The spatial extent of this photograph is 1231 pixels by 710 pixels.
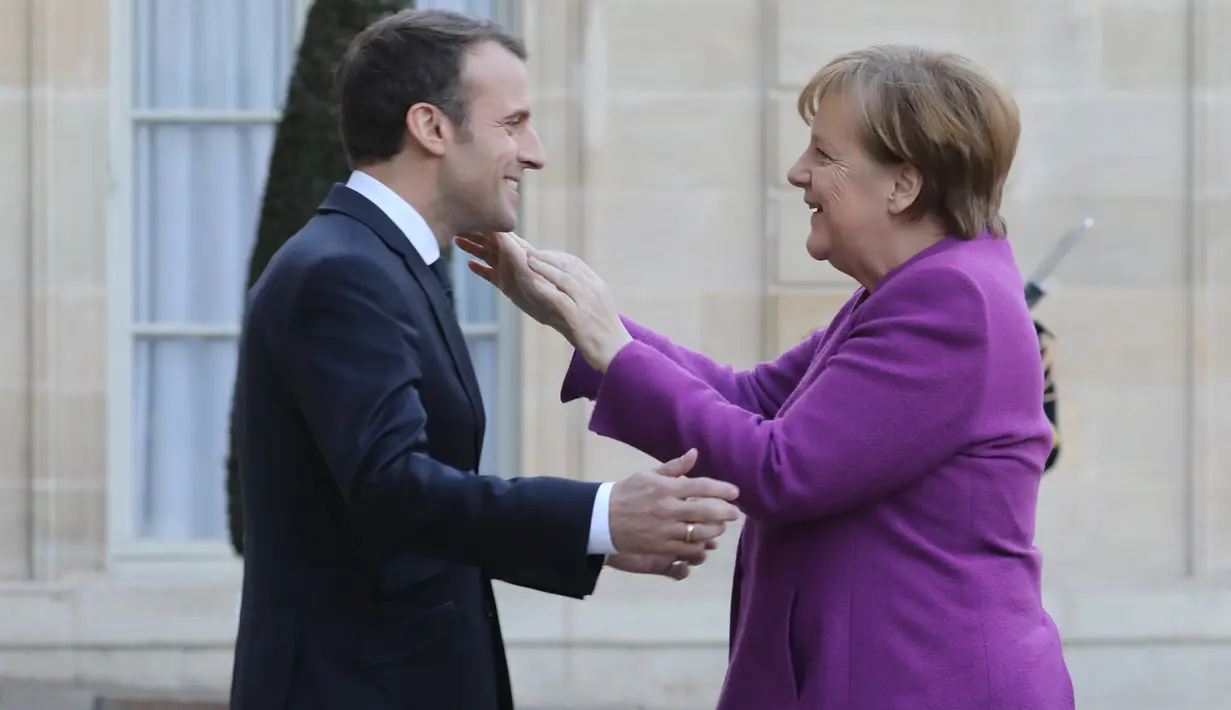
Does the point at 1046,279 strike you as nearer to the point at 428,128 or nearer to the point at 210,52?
the point at 210,52

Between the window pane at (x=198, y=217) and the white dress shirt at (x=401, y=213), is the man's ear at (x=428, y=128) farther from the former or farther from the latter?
the window pane at (x=198, y=217)

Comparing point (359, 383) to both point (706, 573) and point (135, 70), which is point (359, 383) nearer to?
point (706, 573)

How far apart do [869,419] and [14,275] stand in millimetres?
5213

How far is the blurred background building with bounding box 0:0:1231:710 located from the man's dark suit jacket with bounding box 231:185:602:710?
4.31 meters

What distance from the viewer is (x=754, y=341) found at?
7.06 metres

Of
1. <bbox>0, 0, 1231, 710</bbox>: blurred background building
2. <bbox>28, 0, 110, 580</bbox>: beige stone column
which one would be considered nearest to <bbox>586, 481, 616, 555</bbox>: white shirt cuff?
<bbox>0, 0, 1231, 710</bbox>: blurred background building

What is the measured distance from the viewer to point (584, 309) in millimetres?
2768

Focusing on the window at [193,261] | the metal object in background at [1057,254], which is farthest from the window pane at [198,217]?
the metal object in background at [1057,254]

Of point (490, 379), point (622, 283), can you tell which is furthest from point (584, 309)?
point (490, 379)

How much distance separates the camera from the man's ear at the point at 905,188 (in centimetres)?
267

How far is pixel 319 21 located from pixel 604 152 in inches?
54.0

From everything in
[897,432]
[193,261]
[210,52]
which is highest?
[210,52]

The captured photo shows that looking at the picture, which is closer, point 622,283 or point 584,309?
point 584,309

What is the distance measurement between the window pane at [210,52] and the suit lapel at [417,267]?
474 cm
